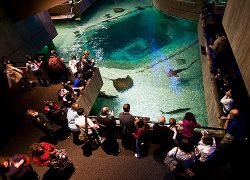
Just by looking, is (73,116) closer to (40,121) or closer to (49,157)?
(40,121)

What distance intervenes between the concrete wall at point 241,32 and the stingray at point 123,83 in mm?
8215

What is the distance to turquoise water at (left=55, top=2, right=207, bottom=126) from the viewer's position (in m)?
14.4

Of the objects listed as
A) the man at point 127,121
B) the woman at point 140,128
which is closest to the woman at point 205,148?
the woman at point 140,128

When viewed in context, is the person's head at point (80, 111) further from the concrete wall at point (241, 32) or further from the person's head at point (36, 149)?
the concrete wall at point (241, 32)

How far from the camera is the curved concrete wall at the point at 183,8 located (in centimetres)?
2106

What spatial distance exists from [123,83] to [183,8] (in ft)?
38.0

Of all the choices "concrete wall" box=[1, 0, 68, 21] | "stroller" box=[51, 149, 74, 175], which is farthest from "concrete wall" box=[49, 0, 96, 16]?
"stroller" box=[51, 149, 74, 175]

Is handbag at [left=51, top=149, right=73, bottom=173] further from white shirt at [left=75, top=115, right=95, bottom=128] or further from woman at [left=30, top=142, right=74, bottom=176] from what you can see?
white shirt at [left=75, top=115, right=95, bottom=128]

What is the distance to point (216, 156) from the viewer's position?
7.13m

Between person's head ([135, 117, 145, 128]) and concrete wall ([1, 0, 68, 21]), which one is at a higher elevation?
concrete wall ([1, 0, 68, 21])

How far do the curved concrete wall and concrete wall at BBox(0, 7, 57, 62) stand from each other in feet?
41.8

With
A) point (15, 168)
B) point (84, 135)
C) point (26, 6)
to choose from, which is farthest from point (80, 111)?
point (26, 6)

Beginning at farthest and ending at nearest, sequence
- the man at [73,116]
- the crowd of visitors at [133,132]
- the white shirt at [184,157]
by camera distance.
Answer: the man at [73,116]
the crowd of visitors at [133,132]
the white shirt at [184,157]

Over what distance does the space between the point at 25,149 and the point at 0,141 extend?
1.42 metres
